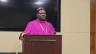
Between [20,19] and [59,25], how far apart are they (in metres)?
0.85

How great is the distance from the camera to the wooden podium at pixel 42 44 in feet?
9.98

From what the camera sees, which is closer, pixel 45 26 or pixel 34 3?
pixel 45 26

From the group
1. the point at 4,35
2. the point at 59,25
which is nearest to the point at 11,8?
the point at 4,35

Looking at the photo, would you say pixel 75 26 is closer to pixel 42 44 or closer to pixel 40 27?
pixel 40 27

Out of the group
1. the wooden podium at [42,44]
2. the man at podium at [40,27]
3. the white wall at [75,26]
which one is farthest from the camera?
the white wall at [75,26]

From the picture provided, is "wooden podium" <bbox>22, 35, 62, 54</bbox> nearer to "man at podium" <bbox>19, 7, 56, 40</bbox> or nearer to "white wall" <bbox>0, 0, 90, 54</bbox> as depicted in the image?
"man at podium" <bbox>19, 7, 56, 40</bbox>

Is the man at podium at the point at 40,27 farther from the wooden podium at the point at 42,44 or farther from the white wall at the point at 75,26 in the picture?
the white wall at the point at 75,26

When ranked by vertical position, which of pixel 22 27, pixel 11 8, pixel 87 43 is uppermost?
pixel 11 8

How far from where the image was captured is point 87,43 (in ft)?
16.1

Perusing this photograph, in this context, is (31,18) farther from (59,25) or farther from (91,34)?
(91,34)

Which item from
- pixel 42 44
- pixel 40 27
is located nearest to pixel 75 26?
pixel 40 27

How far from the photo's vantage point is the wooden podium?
3.04 metres

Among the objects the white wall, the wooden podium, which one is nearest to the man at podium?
the wooden podium

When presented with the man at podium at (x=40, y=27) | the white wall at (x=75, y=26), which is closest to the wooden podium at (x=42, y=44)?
the man at podium at (x=40, y=27)
